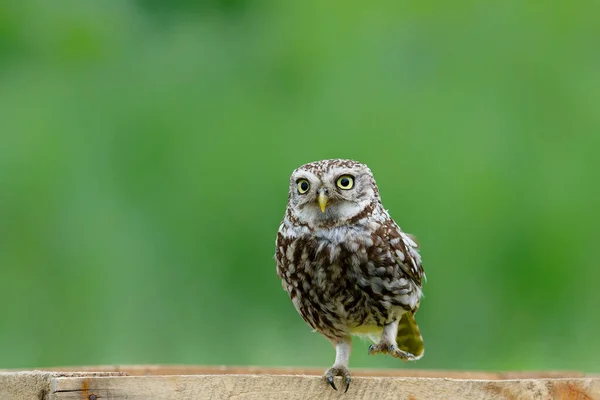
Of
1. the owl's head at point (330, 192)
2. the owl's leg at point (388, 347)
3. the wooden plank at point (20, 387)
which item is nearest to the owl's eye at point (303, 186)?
the owl's head at point (330, 192)

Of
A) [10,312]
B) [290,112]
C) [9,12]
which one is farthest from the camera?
[9,12]

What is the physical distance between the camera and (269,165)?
4.38 m

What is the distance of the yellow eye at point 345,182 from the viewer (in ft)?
9.20

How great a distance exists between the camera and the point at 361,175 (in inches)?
114

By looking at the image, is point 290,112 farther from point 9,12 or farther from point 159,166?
point 9,12

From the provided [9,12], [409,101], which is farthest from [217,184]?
[9,12]

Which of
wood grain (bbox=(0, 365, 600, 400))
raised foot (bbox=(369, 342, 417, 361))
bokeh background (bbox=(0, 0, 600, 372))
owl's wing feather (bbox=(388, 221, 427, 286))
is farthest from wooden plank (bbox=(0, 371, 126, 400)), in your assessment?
bokeh background (bbox=(0, 0, 600, 372))

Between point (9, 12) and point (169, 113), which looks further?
point (9, 12)

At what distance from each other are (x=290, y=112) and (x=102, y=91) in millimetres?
949

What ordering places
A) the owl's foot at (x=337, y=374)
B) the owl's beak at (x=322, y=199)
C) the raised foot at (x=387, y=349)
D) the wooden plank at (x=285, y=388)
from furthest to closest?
the raised foot at (x=387, y=349) → the owl's beak at (x=322, y=199) → the owl's foot at (x=337, y=374) → the wooden plank at (x=285, y=388)

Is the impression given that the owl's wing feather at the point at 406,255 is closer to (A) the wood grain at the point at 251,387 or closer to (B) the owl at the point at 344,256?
(B) the owl at the point at 344,256

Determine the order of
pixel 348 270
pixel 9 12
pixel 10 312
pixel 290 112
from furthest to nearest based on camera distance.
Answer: pixel 9 12 < pixel 290 112 < pixel 10 312 < pixel 348 270

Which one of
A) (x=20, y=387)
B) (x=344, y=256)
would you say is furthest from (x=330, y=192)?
(x=20, y=387)

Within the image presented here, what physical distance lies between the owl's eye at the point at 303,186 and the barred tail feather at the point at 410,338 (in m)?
0.70
